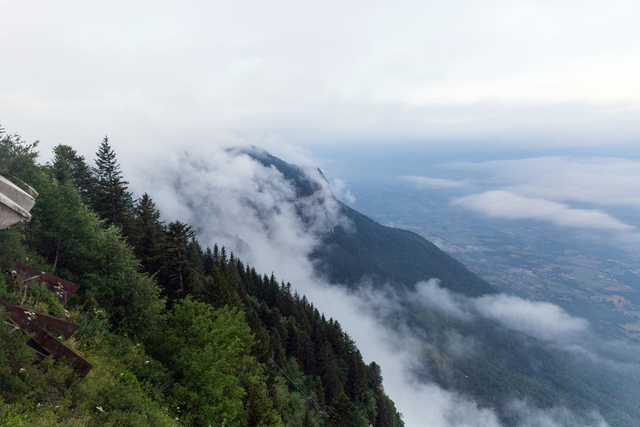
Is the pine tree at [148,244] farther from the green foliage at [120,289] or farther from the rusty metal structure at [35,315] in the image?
the rusty metal structure at [35,315]

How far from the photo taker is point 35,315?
1523 cm

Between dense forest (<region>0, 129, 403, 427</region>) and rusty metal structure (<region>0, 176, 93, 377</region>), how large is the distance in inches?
17.5

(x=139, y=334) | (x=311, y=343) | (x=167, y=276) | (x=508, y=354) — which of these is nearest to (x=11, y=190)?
(x=139, y=334)

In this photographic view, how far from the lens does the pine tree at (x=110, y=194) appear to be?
132 feet

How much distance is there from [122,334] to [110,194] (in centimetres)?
2565

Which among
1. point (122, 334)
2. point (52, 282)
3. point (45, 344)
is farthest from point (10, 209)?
point (122, 334)

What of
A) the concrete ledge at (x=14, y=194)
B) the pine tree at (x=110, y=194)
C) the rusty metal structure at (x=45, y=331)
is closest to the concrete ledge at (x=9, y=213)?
the concrete ledge at (x=14, y=194)

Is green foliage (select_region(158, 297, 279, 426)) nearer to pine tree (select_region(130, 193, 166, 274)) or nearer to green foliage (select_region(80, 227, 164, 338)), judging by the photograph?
green foliage (select_region(80, 227, 164, 338))

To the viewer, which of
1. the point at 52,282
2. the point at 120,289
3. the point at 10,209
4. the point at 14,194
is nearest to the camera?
the point at 10,209

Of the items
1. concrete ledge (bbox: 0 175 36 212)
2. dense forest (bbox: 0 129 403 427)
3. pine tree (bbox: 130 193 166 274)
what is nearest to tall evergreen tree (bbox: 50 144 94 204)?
dense forest (bbox: 0 129 403 427)

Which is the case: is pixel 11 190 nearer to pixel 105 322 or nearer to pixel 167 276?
pixel 105 322

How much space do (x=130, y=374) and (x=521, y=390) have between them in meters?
190

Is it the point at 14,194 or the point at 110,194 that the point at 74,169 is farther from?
the point at 14,194

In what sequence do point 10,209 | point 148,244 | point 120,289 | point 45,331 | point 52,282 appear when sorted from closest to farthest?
point 45,331
point 10,209
point 52,282
point 120,289
point 148,244
